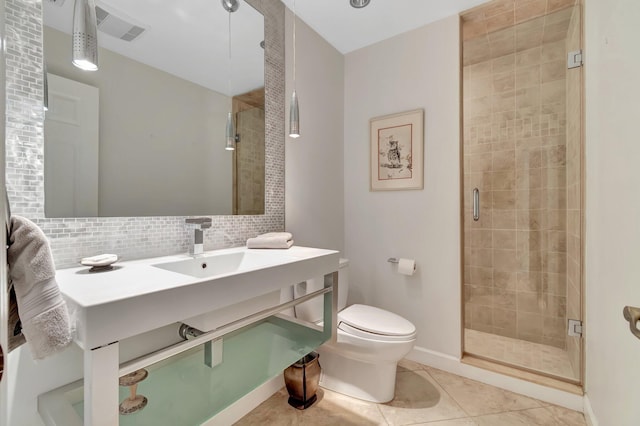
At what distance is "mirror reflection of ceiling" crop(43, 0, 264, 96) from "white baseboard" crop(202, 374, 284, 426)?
151 centimetres

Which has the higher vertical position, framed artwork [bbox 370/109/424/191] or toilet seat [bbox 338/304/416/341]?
framed artwork [bbox 370/109/424/191]

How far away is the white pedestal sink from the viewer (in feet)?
1.86

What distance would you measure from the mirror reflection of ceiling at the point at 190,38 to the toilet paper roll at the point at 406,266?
1.50 metres

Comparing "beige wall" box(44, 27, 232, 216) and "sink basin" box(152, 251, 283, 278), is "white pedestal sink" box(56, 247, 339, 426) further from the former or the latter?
"beige wall" box(44, 27, 232, 216)

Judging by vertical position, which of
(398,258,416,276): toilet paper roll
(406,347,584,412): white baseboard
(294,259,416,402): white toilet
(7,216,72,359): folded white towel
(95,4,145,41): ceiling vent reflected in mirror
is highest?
(95,4,145,41): ceiling vent reflected in mirror

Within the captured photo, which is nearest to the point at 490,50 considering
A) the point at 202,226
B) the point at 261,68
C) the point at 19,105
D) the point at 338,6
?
the point at 338,6

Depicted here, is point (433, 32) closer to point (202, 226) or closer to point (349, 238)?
point (349, 238)

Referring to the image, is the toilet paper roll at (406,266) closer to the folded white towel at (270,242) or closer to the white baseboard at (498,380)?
the white baseboard at (498,380)
